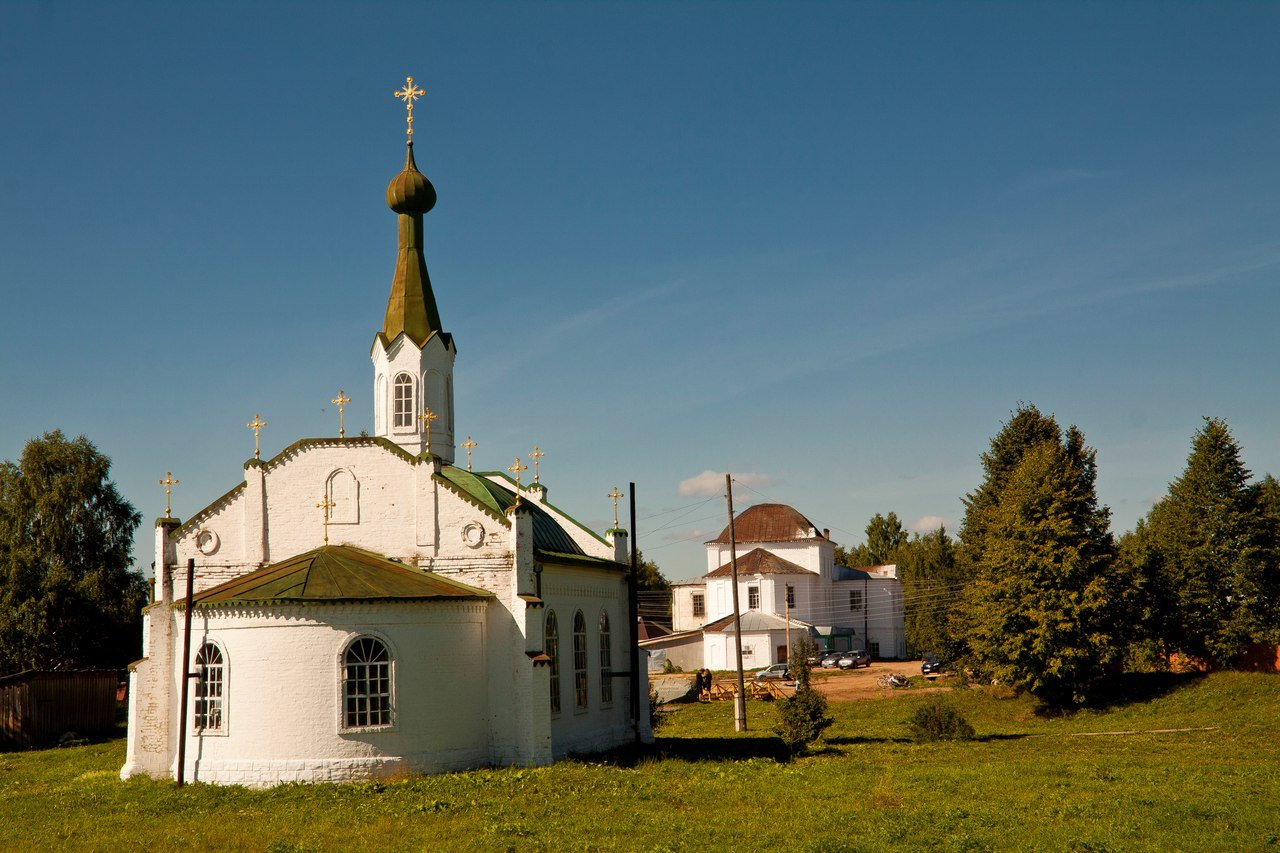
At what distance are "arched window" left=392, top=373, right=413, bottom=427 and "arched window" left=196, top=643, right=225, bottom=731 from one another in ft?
28.1

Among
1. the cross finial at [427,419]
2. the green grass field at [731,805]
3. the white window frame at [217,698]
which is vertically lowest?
the green grass field at [731,805]

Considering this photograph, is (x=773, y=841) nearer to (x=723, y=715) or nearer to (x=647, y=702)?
(x=647, y=702)

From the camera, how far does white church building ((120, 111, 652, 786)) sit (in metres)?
22.1

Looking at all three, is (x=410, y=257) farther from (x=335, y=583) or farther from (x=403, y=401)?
(x=335, y=583)

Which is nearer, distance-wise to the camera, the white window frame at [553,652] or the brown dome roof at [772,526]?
the white window frame at [553,652]

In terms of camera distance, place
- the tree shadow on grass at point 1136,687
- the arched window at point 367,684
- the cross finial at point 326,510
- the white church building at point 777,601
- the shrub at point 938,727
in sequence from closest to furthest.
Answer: the arched window at point 367,684, the cross finial at point 326,510, the shrub at point 938,727, the tree shadow on grass at point 1136,687, the white church building at point 777,601

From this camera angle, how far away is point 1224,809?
18125mm

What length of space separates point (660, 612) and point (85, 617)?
6396 cm

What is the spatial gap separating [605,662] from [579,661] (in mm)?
1624

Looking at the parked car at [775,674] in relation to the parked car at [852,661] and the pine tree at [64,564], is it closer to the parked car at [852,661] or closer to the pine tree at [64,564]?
the parked car at [852,661]

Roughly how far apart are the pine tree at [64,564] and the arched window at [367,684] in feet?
88.9

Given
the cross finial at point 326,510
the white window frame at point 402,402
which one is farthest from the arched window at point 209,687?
the white window frame at point 402,402

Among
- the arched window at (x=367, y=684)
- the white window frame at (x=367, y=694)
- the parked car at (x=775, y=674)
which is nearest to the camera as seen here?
the white window frame at (x=367, y=694)

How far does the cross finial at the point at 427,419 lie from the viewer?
89.1ft
